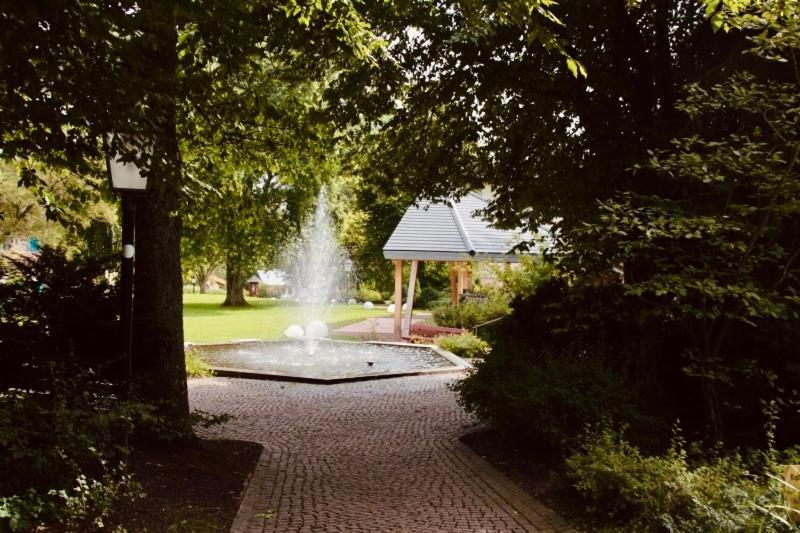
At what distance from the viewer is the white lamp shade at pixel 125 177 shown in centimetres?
527

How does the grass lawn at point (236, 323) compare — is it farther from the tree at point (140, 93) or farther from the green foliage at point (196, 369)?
the tree at point (140, 93)

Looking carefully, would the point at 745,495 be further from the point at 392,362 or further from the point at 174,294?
the point at 392,362

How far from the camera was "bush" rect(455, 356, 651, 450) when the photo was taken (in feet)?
21.9

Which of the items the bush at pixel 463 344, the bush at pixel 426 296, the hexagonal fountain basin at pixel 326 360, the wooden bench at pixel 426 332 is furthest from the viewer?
the bush at pixel 426 296

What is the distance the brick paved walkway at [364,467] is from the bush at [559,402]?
2.24 feet

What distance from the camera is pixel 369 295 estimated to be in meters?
47.2

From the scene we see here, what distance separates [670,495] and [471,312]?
16869mm

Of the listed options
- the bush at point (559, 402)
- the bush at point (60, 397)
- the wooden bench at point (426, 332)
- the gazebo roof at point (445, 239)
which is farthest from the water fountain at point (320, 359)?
the bush at point (60, 397)

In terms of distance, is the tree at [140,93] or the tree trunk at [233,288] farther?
the tree trunk at [233,288]

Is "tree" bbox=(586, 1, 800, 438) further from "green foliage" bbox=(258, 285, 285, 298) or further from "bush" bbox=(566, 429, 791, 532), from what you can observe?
"green foliage" bbox=(258, 285, 285, 298)

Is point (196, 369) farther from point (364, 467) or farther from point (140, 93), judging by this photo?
point (140, 93)

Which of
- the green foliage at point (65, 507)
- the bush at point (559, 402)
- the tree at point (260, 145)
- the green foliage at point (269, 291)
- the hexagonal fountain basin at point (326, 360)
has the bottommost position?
the green foliage at point (269, 291)

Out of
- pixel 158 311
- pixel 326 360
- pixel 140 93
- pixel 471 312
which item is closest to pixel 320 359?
pixel 326 360

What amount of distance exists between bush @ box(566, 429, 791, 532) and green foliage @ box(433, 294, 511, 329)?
46.9ft
